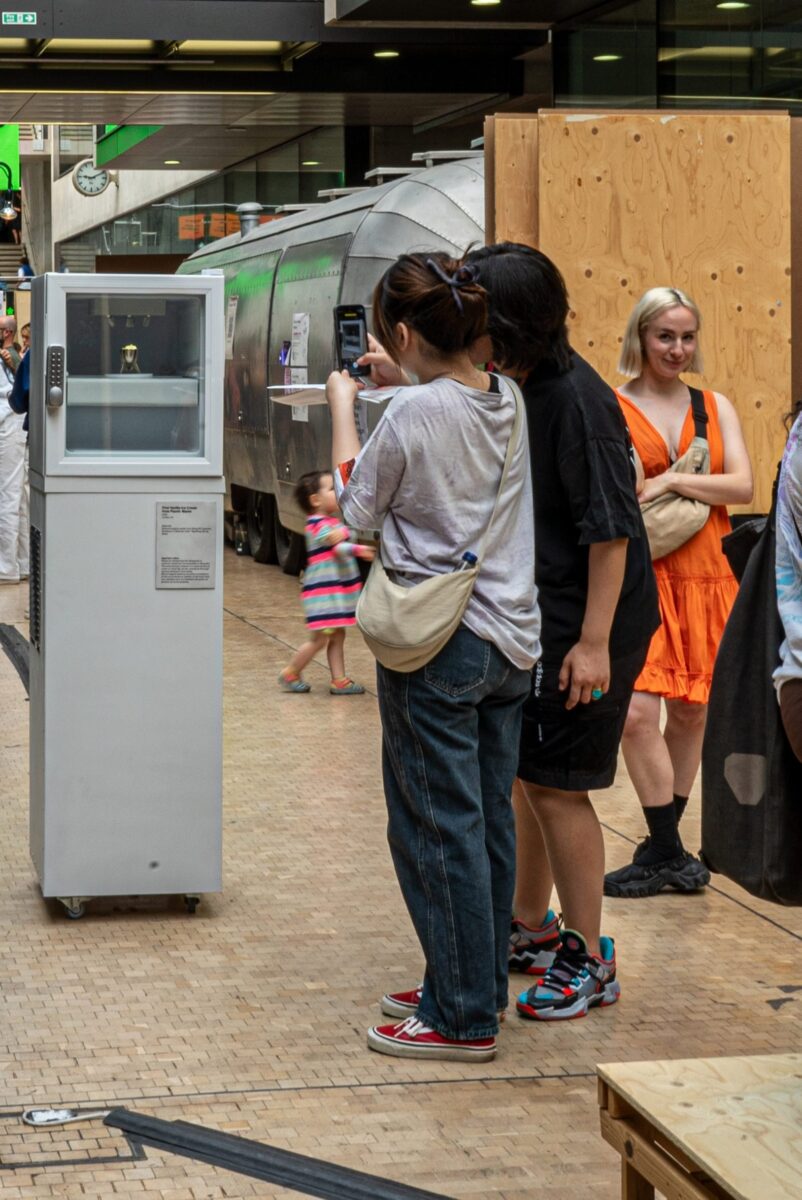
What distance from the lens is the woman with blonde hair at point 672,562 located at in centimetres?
578

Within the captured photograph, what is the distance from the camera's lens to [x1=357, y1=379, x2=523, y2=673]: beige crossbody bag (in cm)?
414

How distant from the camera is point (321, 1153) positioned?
150 inches

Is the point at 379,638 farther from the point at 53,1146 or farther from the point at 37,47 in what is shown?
the point at 37,47

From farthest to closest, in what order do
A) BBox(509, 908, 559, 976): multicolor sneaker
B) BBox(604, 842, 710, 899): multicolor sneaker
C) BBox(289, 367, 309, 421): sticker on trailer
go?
BBox(289, 367, 309, 421): sticker on trailer < BBox(604, 842, 710, 899): multicolor sneaker < BBox(509, 908, 559, 976): multicolor sneaker

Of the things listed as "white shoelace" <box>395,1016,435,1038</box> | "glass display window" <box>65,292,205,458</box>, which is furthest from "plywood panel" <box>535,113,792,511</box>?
"white shoelace" <box>395,1016,435,1038</box>

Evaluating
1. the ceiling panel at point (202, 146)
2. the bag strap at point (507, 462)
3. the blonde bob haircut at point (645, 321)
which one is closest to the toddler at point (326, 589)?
the blonde bob haircut at point (645, 321)

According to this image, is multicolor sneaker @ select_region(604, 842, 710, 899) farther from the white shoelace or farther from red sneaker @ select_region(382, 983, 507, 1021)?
the white shoelace

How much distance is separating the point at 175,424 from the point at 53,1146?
245 cm

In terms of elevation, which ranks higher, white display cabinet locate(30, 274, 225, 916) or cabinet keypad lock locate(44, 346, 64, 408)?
cabinet keypad lock locate(44, 346, 64, 408)

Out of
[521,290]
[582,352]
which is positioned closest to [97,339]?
[521,290]

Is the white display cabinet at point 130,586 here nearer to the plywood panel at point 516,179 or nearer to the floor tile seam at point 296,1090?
the floor tile seam at point 296,1090

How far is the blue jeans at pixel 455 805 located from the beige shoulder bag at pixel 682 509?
1586 millimetres

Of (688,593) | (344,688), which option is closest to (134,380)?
(688,593)

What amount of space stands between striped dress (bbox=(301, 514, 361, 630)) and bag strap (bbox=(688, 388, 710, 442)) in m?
4.06
